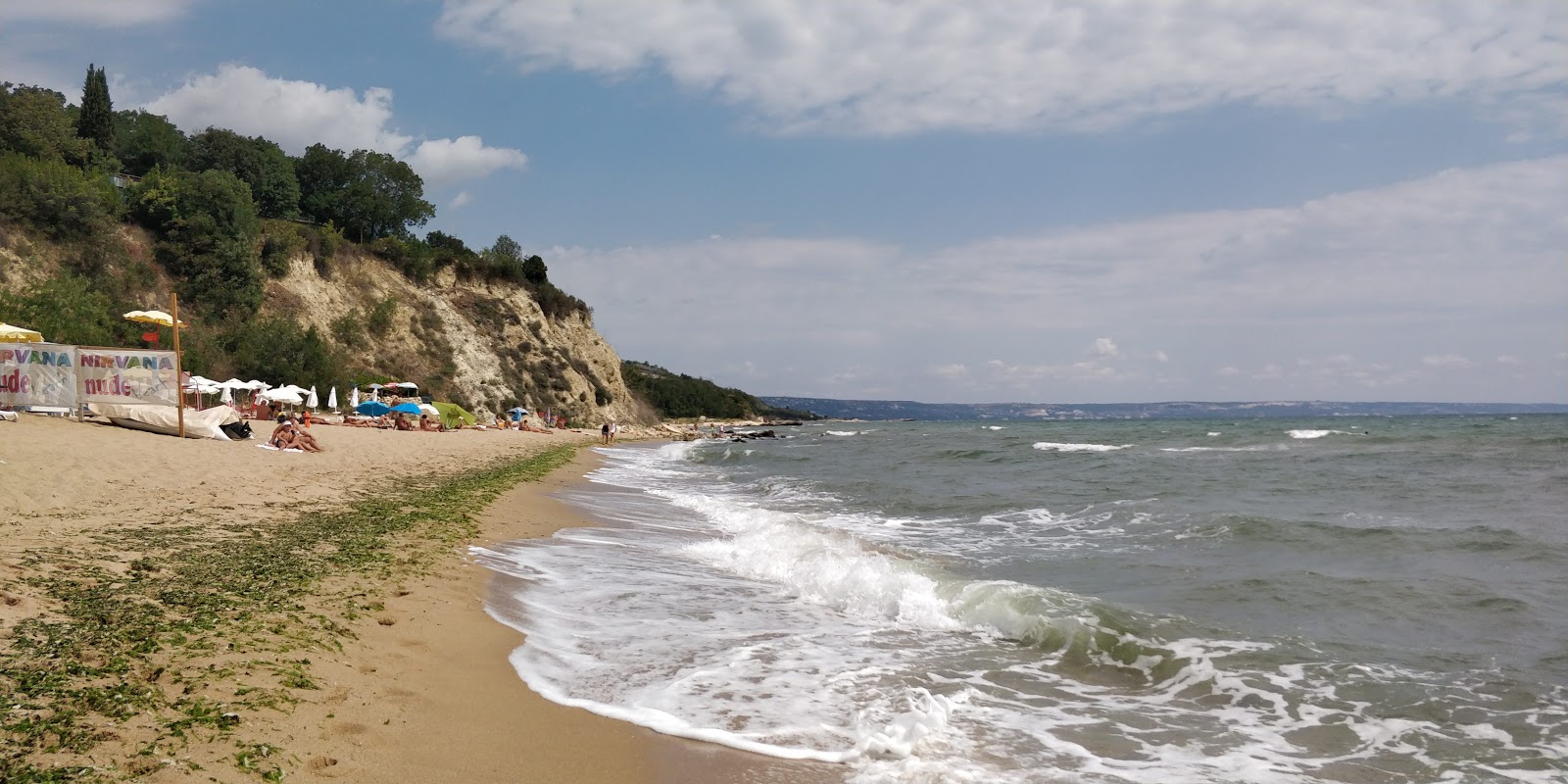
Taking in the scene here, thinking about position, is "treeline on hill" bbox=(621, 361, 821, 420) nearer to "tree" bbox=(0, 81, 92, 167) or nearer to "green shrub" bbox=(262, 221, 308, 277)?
"green shrub" bbox=(262, 221, 308, 277)

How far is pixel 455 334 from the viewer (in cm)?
5388

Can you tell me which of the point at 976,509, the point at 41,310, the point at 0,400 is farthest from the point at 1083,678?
the point at 41,310

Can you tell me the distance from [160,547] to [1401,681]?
976 centimetres

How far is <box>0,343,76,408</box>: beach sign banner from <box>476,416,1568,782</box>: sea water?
1153 cm

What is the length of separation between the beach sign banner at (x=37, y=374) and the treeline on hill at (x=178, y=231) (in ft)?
50.0

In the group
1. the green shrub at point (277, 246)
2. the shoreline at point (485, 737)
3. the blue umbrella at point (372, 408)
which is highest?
the green shrub at point (277, 246)

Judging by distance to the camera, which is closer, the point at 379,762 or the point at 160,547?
the point at 379,762

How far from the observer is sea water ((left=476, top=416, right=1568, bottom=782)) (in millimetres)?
5188

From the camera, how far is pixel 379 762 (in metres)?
3.99

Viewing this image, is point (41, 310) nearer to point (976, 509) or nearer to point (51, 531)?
point (51, 531)

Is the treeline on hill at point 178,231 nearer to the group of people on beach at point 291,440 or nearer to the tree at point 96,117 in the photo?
the tree at point 96,117

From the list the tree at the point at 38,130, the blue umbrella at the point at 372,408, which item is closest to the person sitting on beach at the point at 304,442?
the blue umbrella at the point at 372,408

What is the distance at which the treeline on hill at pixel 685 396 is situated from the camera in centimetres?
9369

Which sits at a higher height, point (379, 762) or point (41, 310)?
point (41, 310)
